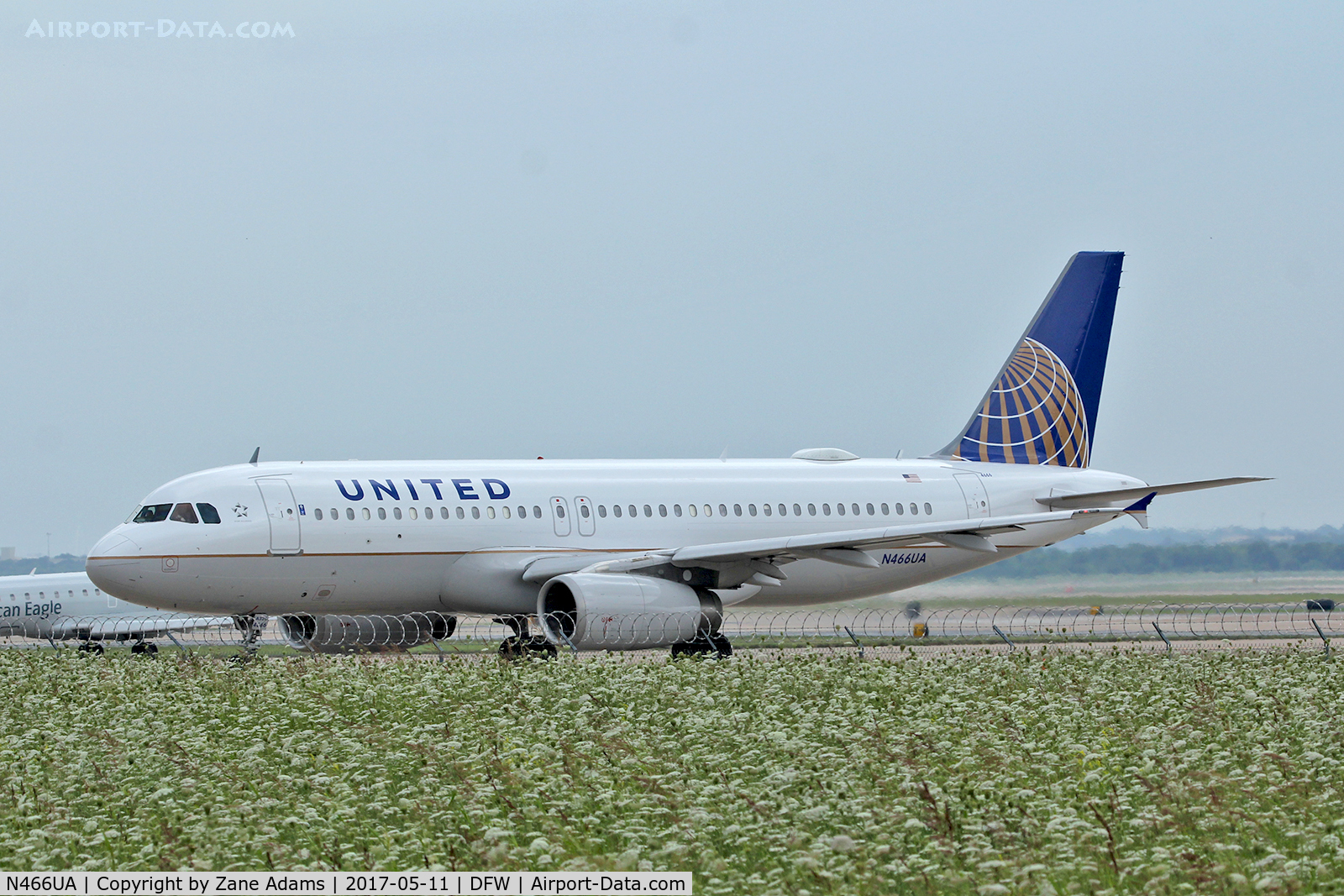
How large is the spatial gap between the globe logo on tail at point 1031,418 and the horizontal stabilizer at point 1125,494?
1597 millimetres

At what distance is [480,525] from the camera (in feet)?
86.8

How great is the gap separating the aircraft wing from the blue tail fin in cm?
698

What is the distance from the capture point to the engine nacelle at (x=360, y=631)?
89.0ft

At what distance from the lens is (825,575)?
97.5 ft

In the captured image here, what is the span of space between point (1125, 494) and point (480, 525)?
41.0 feet

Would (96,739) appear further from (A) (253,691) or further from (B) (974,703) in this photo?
(B) (974,703)

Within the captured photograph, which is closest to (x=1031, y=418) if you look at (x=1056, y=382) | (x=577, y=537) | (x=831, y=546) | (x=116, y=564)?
(x=1056, y=382)

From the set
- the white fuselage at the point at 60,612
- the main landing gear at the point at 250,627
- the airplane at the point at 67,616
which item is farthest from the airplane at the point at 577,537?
the white fuselage at the point at 60,612

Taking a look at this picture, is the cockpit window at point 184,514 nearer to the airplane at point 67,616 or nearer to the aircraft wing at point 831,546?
the aircraft wing at point 831,546

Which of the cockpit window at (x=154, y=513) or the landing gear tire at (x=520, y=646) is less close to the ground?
the cockpit window at (x=154, y=513)

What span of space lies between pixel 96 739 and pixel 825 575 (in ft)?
59.9

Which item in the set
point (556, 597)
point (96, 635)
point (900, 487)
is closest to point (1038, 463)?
point (900, 487)

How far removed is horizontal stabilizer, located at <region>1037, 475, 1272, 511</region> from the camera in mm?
26375

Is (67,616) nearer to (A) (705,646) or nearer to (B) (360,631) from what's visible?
(B) (360,631)
